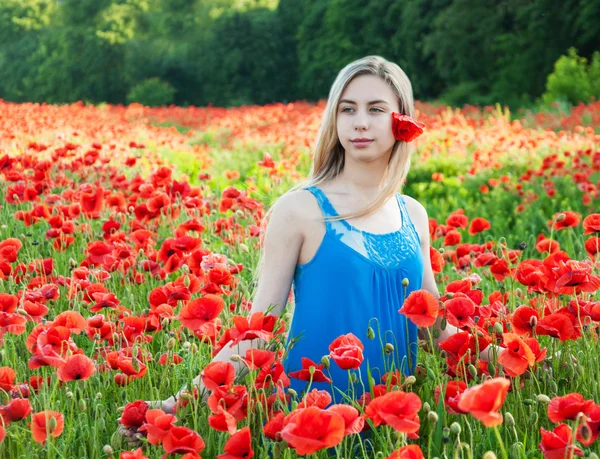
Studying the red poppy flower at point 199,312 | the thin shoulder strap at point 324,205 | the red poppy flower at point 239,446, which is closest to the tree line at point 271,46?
the thin shoulder strap at point 324,205

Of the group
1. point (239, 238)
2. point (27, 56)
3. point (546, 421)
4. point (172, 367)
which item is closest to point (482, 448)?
point (546, 421)

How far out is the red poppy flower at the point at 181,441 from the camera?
1.47 meters

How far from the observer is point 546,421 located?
2.08m

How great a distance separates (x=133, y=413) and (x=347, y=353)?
50 centimetres

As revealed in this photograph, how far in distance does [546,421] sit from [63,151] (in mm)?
4509

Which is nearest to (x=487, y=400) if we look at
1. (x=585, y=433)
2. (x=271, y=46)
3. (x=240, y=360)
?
(x=585, y=433)

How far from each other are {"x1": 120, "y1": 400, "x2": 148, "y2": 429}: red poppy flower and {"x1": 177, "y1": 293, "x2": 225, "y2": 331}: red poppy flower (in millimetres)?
232

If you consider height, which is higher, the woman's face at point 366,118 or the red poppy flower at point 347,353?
Answer: the woman's face at point 366,118

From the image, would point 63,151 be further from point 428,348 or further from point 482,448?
point 482,448

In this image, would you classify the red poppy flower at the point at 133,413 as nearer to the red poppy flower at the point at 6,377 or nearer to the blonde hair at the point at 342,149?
the red poppy flower at the point at 6,377

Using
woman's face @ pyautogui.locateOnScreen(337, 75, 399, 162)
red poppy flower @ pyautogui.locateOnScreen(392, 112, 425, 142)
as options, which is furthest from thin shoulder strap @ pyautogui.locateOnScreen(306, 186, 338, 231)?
red poppy flower @ pyautogui.locateOnScreen(392, 112, 425, 142)

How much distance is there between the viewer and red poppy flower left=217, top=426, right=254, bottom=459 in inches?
57.8

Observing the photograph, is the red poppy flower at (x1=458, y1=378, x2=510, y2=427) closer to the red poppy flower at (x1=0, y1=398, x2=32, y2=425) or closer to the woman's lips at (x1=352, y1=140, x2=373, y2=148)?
the red poppy flower at (x1=0, y1=398, x2=32, y2=425)

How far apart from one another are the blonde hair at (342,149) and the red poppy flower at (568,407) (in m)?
0.91
